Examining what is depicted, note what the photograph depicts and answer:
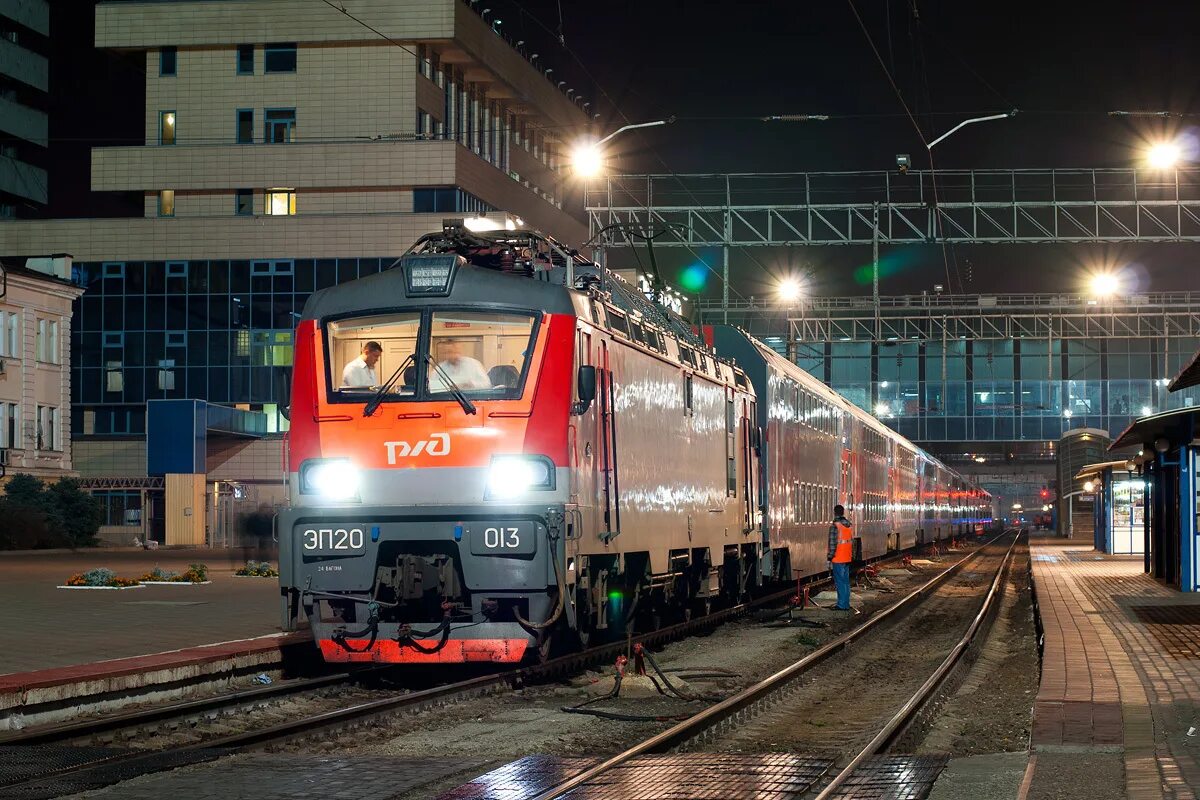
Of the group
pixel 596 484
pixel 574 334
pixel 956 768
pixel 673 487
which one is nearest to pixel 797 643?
pixel 673 487

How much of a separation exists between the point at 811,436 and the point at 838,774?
1884 cm

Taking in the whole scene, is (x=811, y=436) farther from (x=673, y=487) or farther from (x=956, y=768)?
(x=956, y=768)

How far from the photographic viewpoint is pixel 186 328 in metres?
62.1

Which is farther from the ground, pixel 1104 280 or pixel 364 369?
pixel 1104 280

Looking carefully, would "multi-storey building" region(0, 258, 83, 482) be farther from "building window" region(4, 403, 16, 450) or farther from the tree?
the tree

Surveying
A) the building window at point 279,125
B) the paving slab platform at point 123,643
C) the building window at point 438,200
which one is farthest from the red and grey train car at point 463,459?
the building window at point 279,125

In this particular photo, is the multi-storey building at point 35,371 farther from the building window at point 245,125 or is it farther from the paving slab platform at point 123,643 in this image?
the paving slab platform at point 123,643

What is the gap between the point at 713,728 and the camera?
1162 cm

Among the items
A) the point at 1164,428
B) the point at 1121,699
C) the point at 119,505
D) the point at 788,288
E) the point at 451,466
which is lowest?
the point at 1121,699

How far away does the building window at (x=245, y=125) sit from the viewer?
6275 cm

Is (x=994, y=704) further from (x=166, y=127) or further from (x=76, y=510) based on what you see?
(x=166, y=127)

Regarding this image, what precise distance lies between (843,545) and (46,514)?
1188 inches

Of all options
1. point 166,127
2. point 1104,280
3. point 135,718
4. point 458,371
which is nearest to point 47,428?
point 166,127

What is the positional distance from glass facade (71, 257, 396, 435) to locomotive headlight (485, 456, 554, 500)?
49272 millimetres
